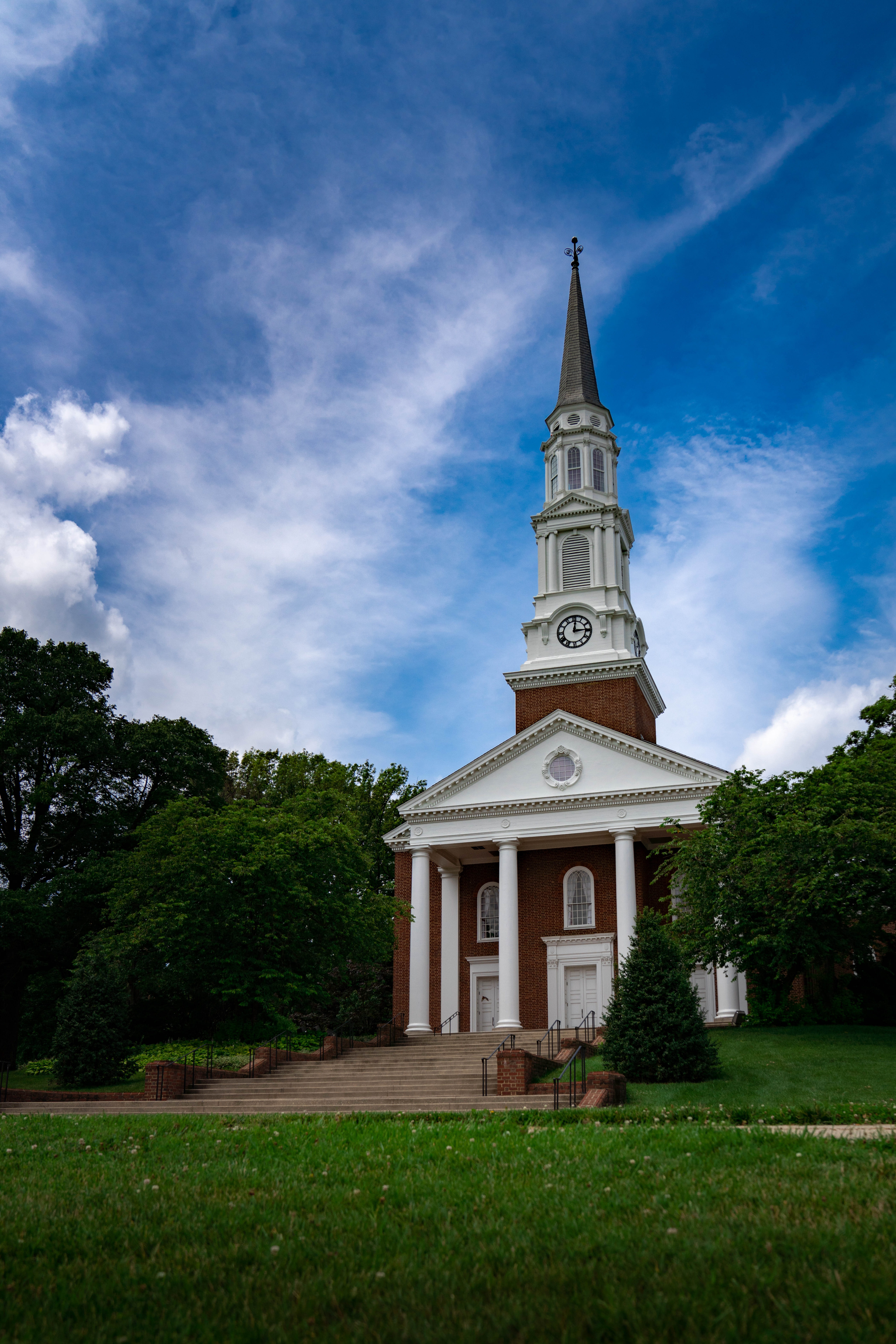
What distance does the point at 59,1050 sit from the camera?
25953 mm

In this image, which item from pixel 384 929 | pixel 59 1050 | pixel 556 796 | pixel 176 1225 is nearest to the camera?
pixel 176 1225

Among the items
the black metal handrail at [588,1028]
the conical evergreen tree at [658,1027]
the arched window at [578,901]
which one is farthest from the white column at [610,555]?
the conical evergreen tree at [658,1027]

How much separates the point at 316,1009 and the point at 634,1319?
4202cm

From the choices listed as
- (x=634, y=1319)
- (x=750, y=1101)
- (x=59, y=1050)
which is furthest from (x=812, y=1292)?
(x=59, y=1050)

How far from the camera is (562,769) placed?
38781 millimetres

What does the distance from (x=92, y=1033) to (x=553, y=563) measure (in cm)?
A: 2828

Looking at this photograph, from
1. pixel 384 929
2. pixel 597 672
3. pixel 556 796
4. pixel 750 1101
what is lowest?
pixel 750 1101

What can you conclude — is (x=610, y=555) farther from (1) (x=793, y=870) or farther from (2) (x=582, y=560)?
(1) (x=793, y=870)

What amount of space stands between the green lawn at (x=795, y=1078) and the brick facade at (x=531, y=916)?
33.7 ft

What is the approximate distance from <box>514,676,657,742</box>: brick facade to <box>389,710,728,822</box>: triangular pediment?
2.17 meters

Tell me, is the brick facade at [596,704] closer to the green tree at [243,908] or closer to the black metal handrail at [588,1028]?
the black metal handrail at [588,1028]

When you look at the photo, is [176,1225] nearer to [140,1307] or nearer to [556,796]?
[140,1307]

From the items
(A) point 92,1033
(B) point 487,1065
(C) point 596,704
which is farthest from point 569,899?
(A) point 92,1033

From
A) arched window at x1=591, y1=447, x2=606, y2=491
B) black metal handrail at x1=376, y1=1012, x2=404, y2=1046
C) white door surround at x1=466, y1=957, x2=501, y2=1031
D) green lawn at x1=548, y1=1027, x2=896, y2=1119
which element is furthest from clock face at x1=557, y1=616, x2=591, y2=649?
green lawn at x1=548, y1=1027, x2=896, y2=1119
